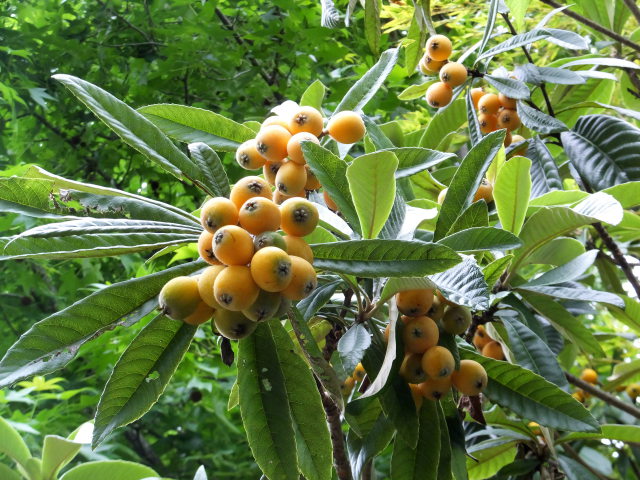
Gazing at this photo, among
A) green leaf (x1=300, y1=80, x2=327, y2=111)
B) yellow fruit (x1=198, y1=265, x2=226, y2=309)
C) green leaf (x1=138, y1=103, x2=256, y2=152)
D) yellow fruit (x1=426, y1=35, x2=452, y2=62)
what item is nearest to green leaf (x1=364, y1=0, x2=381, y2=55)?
yellow fruit (x1=426, y1=35, x2=452, y2=62)

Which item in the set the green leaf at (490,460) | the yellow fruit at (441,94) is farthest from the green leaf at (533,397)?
the yellow fruit at (441,94)

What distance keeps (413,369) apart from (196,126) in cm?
51

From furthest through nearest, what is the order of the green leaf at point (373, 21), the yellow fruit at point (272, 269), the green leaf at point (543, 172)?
the green leaf at point (373, 21) → the green leaf at point (543, 172) → the yellow fruit at point (272, 269)

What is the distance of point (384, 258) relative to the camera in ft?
2.47

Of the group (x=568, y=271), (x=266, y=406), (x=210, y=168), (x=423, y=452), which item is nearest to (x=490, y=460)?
(x=568, y=271)

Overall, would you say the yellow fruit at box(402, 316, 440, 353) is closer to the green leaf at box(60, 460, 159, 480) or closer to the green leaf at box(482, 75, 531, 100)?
the green leaf at box(60, 460, 159, 480)

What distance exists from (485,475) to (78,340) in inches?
43.3

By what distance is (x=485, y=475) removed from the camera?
154cm

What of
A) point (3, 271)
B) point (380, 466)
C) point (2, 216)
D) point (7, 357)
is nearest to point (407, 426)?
point (7, 357)

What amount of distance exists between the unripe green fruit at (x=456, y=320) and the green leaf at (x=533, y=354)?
25 cm

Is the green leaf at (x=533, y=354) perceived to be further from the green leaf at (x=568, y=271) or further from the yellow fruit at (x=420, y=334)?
the yellow fruit at (x=420, y=334)

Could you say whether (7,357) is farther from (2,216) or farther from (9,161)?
(9,161)

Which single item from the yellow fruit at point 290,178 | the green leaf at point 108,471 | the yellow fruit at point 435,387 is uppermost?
the yellow fruit at point 290,178

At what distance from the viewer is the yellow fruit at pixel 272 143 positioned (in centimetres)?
89
